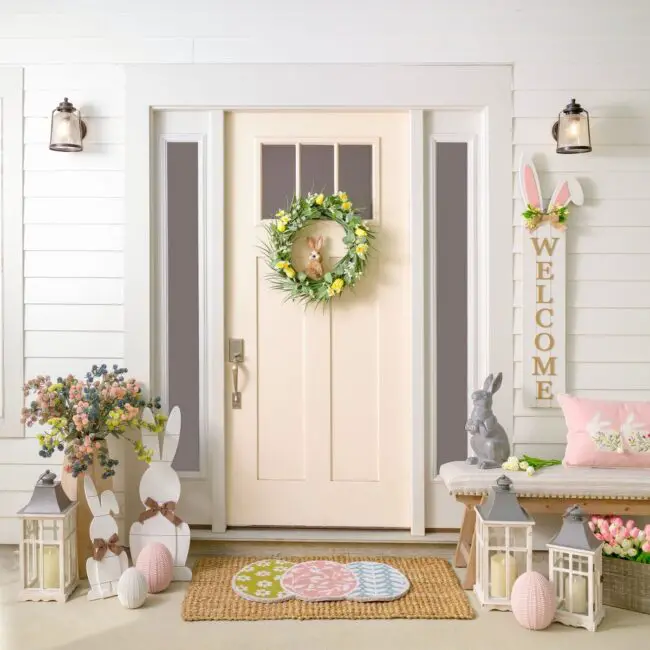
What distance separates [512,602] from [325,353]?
1.48 m

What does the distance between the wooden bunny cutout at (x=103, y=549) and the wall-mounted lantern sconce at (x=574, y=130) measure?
8.62 ft

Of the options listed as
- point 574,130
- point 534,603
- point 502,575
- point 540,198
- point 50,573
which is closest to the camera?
point 534,603

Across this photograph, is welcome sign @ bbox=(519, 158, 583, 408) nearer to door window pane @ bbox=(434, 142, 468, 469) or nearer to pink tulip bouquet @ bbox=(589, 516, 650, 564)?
door window pane @ bbox=(434, 142, 468, 469)

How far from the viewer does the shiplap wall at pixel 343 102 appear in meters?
3.50

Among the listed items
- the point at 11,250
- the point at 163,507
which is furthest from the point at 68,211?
the point at 163,507

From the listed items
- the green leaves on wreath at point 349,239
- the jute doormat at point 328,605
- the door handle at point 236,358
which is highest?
the green leaves on wreath at point 349,239

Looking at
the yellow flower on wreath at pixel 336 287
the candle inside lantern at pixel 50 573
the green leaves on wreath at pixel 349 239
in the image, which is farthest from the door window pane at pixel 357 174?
the candle inside lantern at pixel 50 573

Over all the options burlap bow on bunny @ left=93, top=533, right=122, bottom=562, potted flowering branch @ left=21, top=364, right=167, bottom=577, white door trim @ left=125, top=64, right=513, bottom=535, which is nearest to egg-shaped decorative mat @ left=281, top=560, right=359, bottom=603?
burlap bow on bunny @ left=93, top=533, right=122, bottom=562

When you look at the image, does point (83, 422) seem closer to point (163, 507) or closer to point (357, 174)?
point (163, 507)

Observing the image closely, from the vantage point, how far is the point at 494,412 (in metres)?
3.54

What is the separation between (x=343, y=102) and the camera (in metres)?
3.54

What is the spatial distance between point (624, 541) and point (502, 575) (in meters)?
0.53

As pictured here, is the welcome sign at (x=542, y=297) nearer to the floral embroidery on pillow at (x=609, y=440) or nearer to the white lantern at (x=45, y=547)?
the floral embroidery on pillow at (x=609, y=440)

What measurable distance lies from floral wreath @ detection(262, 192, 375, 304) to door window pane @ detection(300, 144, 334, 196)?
0.24 ft
